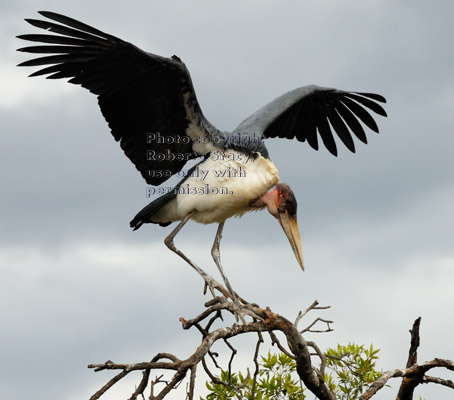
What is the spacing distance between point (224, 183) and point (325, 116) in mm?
2611

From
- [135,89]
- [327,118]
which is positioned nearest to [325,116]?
[327,118]

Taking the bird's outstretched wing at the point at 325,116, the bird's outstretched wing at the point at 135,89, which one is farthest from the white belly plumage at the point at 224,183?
the bird's outstretched wing at the point at 325,116

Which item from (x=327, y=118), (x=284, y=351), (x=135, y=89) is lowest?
(x=284, y=351)

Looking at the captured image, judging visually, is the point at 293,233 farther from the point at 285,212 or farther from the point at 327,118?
the point at 327,118

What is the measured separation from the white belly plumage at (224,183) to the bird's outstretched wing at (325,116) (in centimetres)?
162

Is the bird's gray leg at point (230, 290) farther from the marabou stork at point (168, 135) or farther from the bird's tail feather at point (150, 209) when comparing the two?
the bird's tail feather at point (150, 209)

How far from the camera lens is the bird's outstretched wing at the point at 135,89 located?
259 inches

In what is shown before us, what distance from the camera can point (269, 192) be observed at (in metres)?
7.08

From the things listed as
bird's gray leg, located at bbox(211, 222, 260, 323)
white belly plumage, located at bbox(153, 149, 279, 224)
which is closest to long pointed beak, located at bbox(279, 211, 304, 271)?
white belly plumage, located at bbox(153, 149, 279, 224)

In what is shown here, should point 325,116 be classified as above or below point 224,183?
above

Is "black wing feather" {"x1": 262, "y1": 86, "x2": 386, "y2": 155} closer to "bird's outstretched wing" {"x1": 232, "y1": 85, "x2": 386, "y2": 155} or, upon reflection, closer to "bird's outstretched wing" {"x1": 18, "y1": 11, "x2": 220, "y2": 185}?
"bird's outstretched wing" {"x1": 232, "y1": 85, "x2": 386, "y2": 155}

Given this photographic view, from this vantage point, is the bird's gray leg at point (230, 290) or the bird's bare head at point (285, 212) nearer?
the bird's gray leg at point (230, 290)

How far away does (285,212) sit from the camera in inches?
277

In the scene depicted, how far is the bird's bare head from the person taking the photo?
7.02 metres
